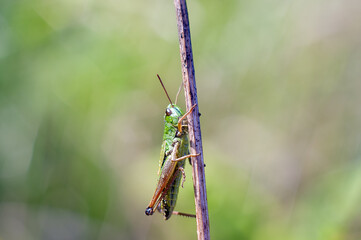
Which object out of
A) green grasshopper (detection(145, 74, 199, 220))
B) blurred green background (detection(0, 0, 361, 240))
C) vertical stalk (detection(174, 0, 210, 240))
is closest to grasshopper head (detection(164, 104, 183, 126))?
green grasshopper (detection(145, 74, 199, 220))

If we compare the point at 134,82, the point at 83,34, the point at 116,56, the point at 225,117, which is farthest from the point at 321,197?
the point at 83,34

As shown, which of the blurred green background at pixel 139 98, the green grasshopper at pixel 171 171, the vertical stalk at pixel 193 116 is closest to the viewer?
the vertical stalk at pixel 193 116

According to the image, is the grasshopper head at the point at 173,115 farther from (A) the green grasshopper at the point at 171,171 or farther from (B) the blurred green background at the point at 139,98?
(B) the blurred green background at the point at 139,98

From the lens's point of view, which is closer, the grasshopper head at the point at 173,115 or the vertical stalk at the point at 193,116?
the vertical stalk at the point at 193,116

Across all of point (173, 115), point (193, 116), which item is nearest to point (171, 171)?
point (173, 115)

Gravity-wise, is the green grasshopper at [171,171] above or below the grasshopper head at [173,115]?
below

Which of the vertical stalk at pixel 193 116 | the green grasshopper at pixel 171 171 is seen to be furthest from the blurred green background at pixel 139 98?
the vertical stalk at pixel 193 116

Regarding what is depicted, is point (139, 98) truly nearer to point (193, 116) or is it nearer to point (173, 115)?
point (173, 115)
